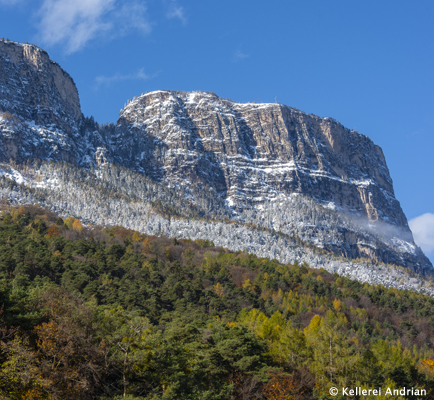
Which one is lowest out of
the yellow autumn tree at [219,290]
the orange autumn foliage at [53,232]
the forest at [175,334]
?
the forest at [175,334]

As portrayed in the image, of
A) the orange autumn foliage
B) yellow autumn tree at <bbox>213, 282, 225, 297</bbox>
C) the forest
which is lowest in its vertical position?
the forest

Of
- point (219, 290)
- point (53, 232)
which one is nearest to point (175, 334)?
point (219, 290)

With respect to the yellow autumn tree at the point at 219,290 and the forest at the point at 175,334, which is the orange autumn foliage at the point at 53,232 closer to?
the forest at the point at 175,334

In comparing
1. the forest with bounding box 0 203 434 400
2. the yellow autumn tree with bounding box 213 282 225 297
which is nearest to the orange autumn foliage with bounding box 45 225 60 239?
the forest with bounding box 0 203 434 400

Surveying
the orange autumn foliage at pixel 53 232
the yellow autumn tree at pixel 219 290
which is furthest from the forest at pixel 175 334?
the orange autumn foliage at pixel 53 232

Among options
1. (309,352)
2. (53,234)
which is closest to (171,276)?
(53,234)

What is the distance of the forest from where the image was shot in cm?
3306

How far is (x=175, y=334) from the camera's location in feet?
160

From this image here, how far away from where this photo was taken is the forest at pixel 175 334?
1302 inches

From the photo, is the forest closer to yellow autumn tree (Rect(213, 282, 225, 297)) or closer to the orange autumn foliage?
yellow autumn tree (Rect(213, 282, 225, 297))

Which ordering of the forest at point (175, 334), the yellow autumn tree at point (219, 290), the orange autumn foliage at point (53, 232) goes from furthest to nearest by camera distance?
the orange autumn foliage at point (53, 232) < the yellow autumn tree at point (219, 290) < the forest at point (175, 334)

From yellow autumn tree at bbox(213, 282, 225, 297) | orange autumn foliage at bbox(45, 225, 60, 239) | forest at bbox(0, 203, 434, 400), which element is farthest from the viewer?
orange autumn foliage at bbox(45, 225, 60, 239)

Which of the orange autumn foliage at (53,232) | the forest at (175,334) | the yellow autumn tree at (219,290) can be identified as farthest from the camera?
the orange autumn foliage at (53,232)

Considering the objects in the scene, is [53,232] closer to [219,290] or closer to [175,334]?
[219,290]
